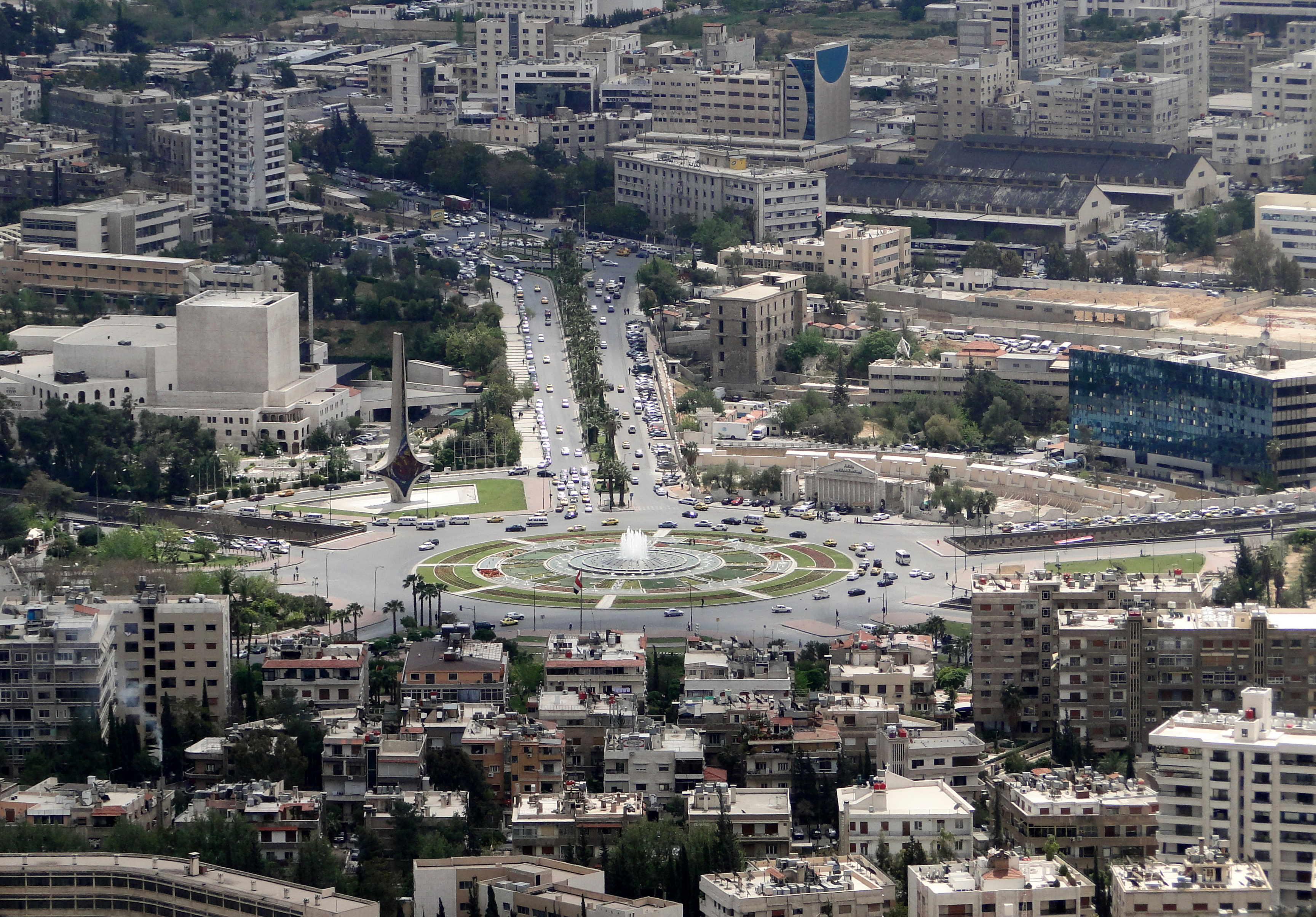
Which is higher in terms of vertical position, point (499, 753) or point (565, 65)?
point (565, 65)

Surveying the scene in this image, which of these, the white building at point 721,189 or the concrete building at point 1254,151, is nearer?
the white building at point 721,189

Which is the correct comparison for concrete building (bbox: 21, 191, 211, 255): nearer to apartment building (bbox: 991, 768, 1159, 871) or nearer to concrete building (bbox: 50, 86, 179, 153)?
concrete building (bbox: 50, 86, 179, 153)

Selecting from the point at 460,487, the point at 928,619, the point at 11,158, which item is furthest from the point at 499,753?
the point at 11,158

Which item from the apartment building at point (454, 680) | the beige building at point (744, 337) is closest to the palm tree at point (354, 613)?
the apartment building at point (454, 680)

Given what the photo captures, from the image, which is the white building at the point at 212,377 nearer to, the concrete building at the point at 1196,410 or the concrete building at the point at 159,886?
the concrete building at the point at 1196,410

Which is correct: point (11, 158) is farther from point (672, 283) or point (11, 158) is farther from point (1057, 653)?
point (1057, 653)

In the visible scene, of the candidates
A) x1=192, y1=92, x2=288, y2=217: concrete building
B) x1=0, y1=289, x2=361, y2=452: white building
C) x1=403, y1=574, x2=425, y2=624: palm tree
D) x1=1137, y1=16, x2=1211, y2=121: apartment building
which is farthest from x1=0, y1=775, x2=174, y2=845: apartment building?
x1=1137, y1=16, x2=1211, y2=121: apartment building
